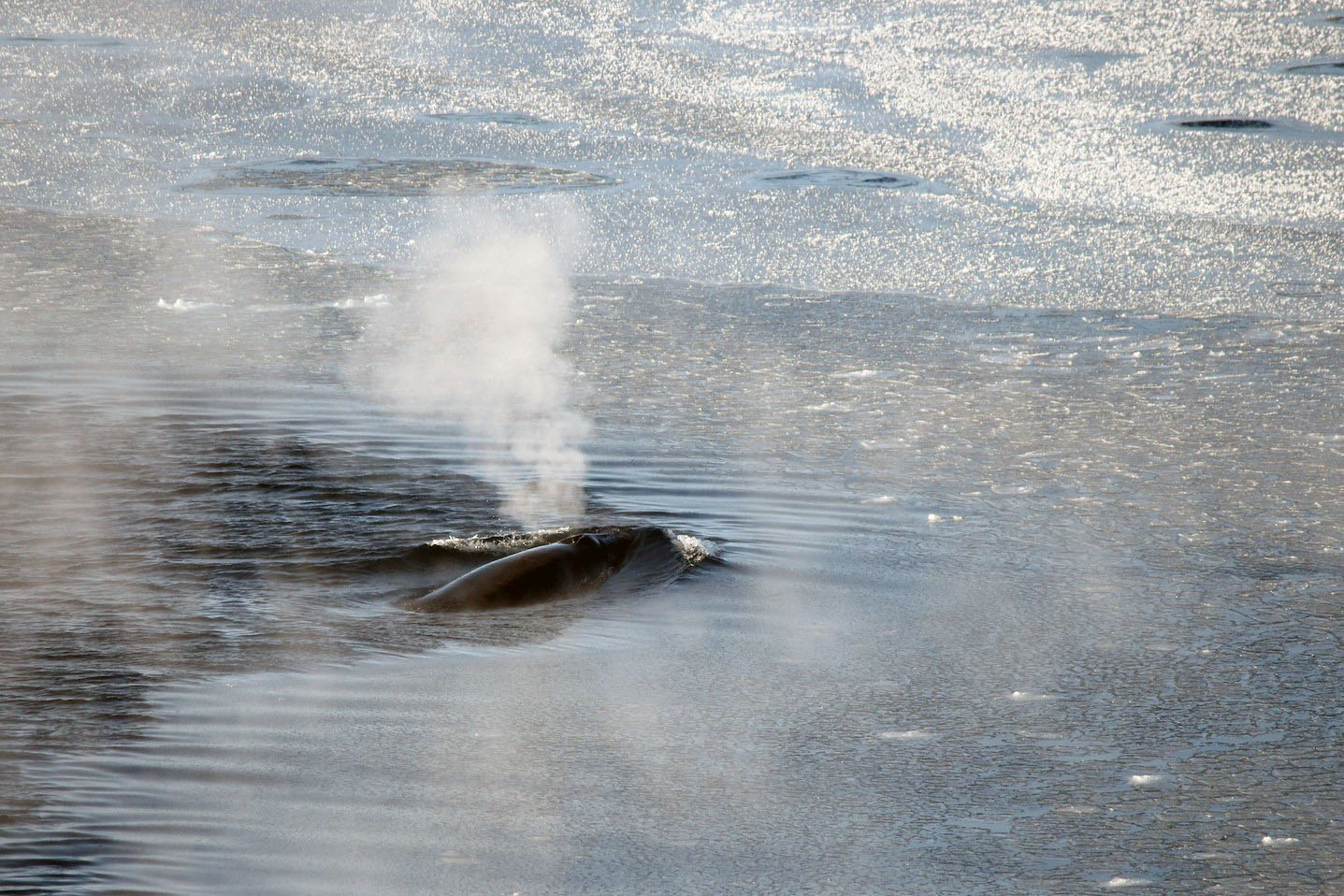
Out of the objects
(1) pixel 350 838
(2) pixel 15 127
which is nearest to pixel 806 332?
(1) pixel 350 838

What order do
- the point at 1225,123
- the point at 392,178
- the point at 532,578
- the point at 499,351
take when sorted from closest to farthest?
the point at 532,578 < the point at 499,351 < the point at 392,178 < the point at 1225,123

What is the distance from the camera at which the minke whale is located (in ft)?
12.1

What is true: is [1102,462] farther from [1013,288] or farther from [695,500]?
[1013,288]

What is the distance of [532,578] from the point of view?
149 inches

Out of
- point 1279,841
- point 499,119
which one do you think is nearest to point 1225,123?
point 499,119

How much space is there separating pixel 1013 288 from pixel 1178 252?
837mm

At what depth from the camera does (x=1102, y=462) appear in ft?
15.2

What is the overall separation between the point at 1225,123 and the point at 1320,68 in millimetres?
1326

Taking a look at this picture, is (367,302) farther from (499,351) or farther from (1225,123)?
(1225,123)

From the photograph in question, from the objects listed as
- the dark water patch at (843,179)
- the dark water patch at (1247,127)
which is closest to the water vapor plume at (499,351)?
the dark water patch at (843,179)

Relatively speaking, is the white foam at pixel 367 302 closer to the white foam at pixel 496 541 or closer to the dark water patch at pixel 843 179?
the dark water patch at pixel 843 179

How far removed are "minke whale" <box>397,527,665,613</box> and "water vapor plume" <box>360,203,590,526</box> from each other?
365 millimetres

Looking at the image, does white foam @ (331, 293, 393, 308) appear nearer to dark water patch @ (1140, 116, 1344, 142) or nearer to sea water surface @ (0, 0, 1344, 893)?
sea water surface @ (0, 0, 1344, 893)

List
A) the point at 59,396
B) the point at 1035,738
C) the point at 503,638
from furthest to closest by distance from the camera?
the point at 59,396
the point at 503,638
the point at 1035,738
